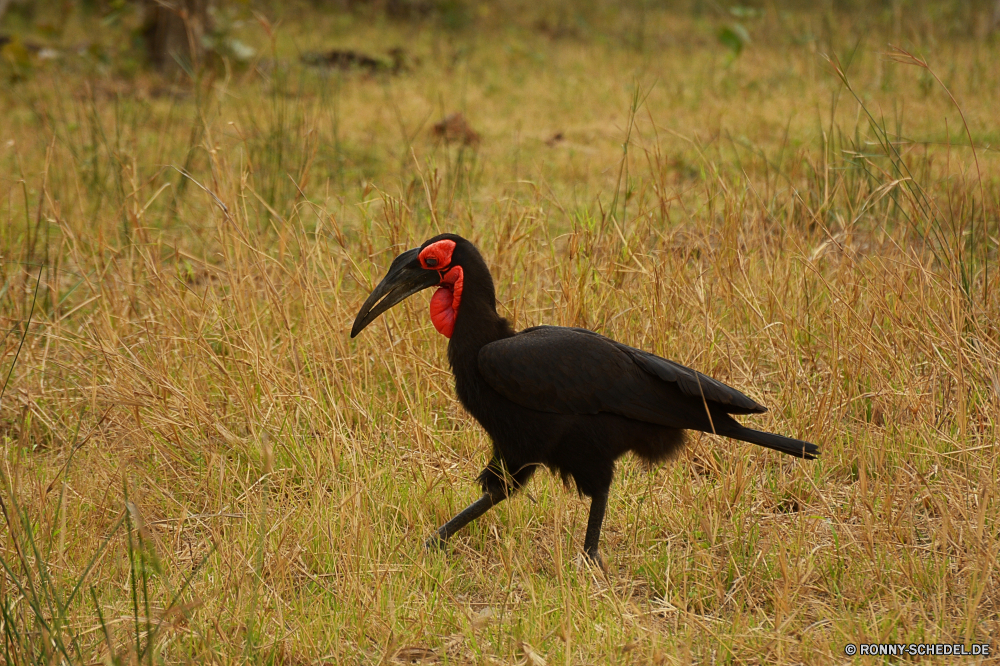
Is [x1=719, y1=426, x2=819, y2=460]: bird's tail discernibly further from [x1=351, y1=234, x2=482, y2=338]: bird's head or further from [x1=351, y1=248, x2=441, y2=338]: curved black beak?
[x1=351, y1=248, x2=441, y2=338]: curved black beak

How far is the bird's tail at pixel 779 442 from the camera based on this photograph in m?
2.18

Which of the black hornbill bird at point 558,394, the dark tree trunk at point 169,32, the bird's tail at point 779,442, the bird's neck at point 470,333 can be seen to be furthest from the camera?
the dark tree trunk at point 169,32

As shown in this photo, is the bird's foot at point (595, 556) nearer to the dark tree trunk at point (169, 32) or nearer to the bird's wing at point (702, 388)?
the bird's wing at point (702, 388)

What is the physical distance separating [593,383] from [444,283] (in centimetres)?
50

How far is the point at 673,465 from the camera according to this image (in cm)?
281

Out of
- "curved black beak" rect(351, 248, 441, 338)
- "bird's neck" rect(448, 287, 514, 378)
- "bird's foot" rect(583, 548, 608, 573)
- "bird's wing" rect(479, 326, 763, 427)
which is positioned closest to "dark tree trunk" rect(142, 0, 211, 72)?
"curved black beak" rect(351, 248, 441, 338)

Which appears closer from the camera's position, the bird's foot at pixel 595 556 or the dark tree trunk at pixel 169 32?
the bird's foot at pixel 595 556

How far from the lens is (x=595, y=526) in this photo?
235cm

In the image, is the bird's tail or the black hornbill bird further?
the black hornbill bird

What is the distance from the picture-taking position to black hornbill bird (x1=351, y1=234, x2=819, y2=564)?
2285mm

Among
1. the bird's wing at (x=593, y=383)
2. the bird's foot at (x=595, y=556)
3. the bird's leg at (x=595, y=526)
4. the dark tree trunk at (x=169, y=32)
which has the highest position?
the dark tree trunk at (x=169, y=32)

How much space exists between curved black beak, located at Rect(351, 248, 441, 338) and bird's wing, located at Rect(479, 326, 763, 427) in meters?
0.27

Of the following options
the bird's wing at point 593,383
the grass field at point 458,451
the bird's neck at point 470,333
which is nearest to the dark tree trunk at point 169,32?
the grass field at point 458,451

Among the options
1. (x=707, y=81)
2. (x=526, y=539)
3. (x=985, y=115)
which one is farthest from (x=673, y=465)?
(x=707, y=81)
